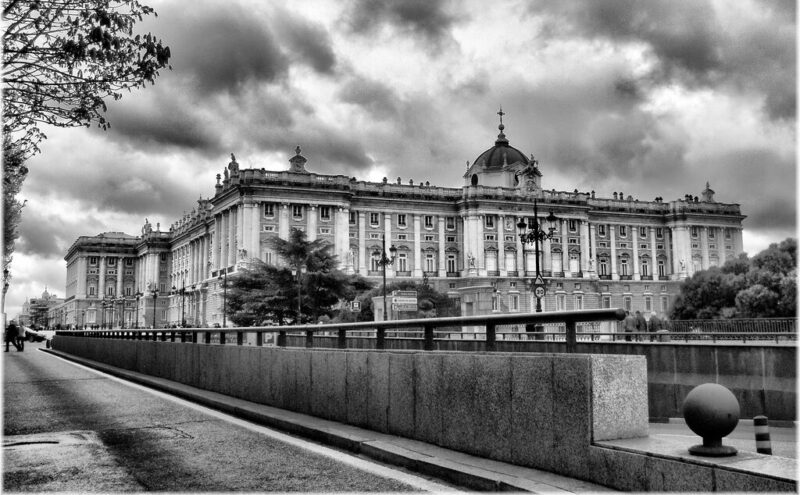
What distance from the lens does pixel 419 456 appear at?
809cm

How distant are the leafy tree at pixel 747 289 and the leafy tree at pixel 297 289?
3030cm

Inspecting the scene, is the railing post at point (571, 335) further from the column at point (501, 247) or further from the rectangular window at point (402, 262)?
the column at point (501, 247)

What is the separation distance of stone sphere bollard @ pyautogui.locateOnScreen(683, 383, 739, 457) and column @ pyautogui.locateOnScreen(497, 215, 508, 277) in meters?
99.0

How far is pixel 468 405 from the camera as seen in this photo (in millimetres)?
8125

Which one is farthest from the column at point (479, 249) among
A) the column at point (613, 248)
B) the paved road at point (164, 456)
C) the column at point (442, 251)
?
the paved road at point (164, 456)

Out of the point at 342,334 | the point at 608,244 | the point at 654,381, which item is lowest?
the point at 654,381

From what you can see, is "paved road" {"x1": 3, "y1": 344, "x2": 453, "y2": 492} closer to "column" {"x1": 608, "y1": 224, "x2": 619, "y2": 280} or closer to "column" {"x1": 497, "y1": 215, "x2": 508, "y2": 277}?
"column" {"x1": 497, "y1": 215, "x2": 508, "y2": 277}

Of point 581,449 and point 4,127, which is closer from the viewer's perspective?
point 581,449

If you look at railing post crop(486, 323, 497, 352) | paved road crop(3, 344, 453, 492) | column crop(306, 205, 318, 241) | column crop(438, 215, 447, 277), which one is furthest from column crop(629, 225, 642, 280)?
railing post crop(486, 323, 497, 352)

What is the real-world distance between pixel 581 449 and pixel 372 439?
320cm

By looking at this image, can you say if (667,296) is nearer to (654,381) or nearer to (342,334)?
(654,381)

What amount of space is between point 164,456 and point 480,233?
95830 millimetres

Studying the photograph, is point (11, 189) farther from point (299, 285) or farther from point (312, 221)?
point (312, 221)

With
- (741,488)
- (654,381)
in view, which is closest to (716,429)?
(741,488)
